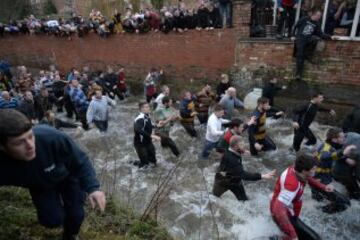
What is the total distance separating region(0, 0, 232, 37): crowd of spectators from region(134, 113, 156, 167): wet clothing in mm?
5694

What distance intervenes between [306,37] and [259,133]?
3428 mm

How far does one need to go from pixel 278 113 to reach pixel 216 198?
2.61 metres

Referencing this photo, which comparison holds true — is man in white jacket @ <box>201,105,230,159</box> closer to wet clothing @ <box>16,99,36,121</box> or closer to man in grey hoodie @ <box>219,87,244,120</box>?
man in grey hoodie @ <box>219,87,244,120</box>

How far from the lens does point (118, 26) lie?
13.7 metres

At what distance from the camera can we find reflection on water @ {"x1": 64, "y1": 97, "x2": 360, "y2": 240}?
4914 millimetres

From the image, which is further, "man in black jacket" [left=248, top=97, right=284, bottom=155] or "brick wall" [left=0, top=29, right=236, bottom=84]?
"brick wall" [left=0, top=29, right=236, bottom=84]

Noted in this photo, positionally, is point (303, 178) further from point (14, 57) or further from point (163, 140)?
point (14, 57)

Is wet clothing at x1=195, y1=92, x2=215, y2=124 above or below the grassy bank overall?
below

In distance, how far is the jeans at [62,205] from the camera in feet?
8.29

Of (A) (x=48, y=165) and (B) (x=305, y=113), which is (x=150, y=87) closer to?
(B) (x=305, y=113)

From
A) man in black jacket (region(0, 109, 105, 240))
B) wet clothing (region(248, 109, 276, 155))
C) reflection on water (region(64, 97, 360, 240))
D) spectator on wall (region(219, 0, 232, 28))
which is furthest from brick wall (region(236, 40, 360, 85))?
man in black jacket (region(0, 109, 105, 240))

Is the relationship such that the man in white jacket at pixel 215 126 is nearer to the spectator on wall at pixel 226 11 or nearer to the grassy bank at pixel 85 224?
the grassy bank at pixel 85 224

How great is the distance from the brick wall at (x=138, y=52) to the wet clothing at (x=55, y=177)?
8774mm

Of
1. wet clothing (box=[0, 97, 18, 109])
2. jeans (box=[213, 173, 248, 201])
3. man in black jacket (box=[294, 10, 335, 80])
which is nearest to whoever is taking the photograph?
jeans (box=[213, 173, 248, 201])
